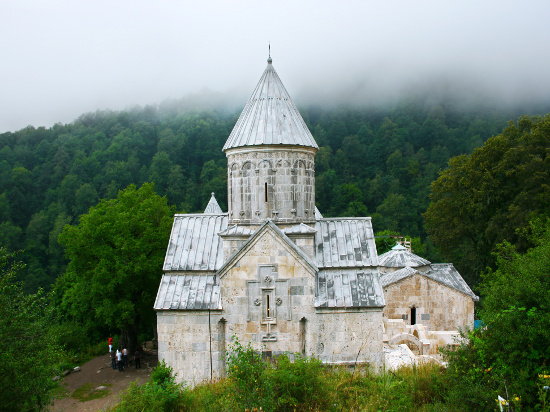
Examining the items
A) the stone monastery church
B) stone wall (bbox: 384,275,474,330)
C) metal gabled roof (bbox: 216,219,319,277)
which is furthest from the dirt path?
stone wall (bbox: 384,275,474,330)

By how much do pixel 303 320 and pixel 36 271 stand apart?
3536cm

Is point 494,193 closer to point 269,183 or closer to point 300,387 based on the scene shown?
point 269,183

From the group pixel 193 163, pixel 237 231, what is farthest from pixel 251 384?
pixel 193 163

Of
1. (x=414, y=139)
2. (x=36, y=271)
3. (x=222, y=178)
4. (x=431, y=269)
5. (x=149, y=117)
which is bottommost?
(x=36, y=271)

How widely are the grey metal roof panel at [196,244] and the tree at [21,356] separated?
3510 mm

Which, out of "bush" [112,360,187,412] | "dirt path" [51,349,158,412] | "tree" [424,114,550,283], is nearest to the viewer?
"bush" [112,360,187,412]

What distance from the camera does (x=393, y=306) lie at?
57.9ft

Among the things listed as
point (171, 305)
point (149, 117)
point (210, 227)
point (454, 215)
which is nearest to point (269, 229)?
point (210, 227)

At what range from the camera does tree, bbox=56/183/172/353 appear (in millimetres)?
17906

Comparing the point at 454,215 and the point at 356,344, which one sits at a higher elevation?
the point at 454,215

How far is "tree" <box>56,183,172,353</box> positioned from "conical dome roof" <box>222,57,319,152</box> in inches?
312

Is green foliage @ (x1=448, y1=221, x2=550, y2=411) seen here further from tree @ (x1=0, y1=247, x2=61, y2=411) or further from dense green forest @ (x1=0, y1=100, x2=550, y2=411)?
tree @ (x1=0, y1=247, x2=61, y2=411)

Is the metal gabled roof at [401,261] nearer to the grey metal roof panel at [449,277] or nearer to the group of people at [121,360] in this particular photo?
the grey metal roof panel at [449,277]

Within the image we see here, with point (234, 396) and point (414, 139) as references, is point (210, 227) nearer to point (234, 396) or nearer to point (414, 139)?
point (234, 396)
